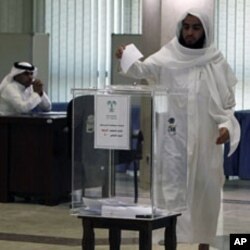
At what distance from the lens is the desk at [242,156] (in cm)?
984

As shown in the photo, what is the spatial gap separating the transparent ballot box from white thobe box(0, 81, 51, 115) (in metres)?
4.72

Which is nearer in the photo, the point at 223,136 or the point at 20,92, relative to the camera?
the point at 223,136

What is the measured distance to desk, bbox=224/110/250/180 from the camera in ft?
32.3

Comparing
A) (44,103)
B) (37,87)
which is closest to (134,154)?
(37,87)

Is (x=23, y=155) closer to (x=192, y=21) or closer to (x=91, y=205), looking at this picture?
(x=192, y=21)

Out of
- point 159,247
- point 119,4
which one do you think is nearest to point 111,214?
point 159,247

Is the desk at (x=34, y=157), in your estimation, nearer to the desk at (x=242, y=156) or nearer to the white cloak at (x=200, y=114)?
the desk at (x=242, y=156)

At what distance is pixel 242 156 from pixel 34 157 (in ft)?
8.86

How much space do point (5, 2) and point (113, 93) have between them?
9388mm

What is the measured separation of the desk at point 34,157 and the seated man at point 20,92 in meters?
0.21

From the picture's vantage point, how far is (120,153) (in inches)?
151

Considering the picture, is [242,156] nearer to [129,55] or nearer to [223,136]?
[223,136]

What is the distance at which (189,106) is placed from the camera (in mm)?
4914

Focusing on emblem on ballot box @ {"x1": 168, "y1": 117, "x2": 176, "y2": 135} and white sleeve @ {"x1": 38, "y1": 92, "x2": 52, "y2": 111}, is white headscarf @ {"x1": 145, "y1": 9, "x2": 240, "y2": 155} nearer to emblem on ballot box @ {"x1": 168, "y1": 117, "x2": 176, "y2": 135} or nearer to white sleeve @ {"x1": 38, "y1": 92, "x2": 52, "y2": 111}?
emblem on ballot box @ {"x1": 168, "y1": 117, "x2": 176, "y2": 135}
